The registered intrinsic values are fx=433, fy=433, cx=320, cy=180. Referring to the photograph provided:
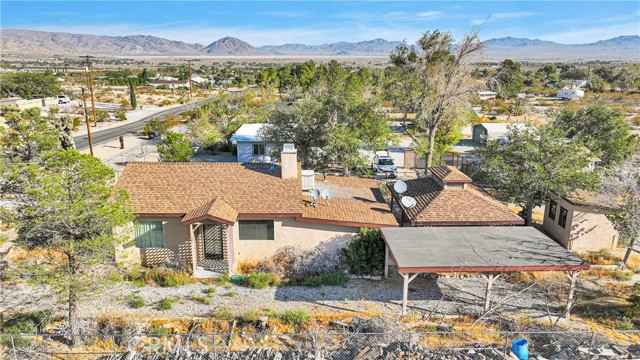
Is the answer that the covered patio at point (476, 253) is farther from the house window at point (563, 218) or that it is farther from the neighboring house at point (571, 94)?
the neighboring house at point (571, 94)

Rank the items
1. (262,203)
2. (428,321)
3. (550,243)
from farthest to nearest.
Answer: (262,203) < (550,243) < (428,321)

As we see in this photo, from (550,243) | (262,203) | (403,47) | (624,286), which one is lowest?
(624,286)

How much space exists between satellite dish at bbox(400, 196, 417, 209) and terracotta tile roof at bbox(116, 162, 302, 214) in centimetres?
517

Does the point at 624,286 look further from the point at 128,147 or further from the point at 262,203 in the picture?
the point at 128,147

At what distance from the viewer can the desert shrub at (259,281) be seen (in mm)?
18119

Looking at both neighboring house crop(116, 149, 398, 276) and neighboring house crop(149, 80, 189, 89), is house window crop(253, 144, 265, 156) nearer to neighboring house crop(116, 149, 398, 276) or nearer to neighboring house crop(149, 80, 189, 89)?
neighboring house crop(116, 149, 398, 276)

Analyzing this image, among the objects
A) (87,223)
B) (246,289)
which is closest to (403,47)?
(246,289)

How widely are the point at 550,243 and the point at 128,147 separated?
41858 millimetres

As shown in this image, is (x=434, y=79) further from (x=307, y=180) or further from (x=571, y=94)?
(x=571, y=94)

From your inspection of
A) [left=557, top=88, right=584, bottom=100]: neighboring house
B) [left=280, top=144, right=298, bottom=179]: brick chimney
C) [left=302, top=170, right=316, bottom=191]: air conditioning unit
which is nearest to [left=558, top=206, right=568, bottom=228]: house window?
[left=302, top=170, right=316, bottom=191]: air conditioning unit

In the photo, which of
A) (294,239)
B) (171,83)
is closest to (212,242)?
(294,239)

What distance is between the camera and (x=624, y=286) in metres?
18.8

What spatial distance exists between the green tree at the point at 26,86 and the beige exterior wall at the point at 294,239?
3083 inches

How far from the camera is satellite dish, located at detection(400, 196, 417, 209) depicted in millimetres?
21125
